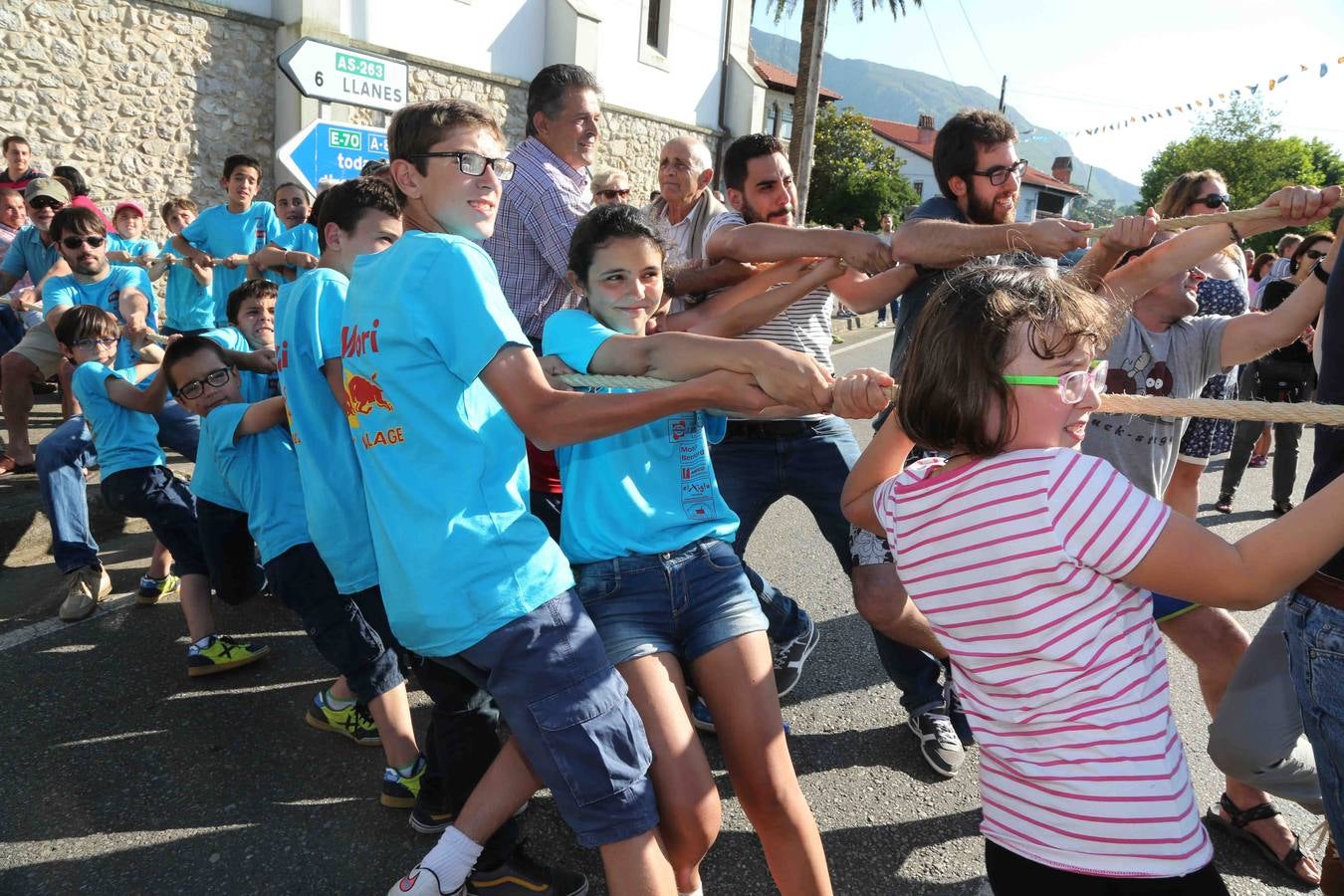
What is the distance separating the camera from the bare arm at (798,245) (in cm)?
251

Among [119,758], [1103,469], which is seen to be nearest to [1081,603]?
[1103,469]

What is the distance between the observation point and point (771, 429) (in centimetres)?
320

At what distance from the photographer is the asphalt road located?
2562 millimetres

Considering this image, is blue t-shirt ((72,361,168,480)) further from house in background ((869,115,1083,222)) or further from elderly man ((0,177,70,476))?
house in background ((869,115,1083,222))

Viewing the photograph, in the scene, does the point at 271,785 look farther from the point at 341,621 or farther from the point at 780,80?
the point at 780,80

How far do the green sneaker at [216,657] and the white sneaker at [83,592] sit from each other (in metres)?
0.82

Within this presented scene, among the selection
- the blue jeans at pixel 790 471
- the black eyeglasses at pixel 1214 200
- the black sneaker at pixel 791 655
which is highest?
the black eyeglasses at pixel 1214 200

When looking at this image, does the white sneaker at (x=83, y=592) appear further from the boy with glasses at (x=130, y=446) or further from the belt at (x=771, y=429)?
the belt at (x=771, y=429)

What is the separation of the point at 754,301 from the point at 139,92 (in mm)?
11737

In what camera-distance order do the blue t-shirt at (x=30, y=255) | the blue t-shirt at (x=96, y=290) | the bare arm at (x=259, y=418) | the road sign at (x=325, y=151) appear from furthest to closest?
the blue t-shirt at (x=30, y=255), the road sign at (x=325, y=151), the blue t-shirt at (x=96, y=290), the bare arm at (x=259, y=418)

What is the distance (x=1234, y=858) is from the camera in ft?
8.72

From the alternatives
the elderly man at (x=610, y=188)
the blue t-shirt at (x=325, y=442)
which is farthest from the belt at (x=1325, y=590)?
the elderly man at (x=610, y=188)

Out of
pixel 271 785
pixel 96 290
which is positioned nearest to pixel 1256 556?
pixel 271 785

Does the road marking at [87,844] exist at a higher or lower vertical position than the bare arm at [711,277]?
lower
